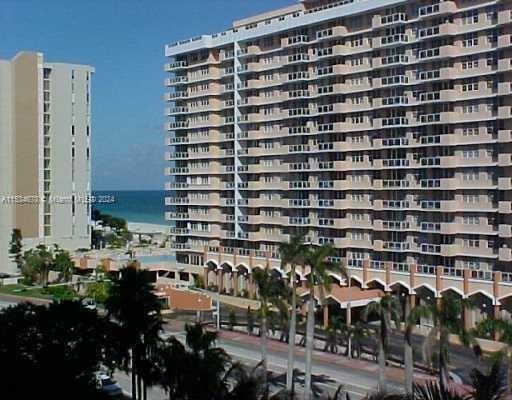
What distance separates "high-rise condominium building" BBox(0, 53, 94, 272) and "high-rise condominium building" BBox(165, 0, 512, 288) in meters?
16.5

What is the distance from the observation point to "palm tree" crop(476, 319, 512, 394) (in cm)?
3718

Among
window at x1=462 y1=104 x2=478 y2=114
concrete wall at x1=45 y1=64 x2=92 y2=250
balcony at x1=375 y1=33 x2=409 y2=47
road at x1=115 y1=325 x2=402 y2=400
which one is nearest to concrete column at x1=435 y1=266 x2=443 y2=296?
road at x1=115 y1=325 x2=402 y2=400

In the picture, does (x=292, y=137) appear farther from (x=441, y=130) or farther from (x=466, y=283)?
(x=466, y=283)

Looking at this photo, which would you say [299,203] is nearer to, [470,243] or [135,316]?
[470,243]

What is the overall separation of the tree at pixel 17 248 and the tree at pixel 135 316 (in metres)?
58.1

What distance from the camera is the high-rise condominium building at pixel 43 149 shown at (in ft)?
292

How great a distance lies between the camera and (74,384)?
91.0 feet

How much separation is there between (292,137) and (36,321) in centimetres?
4177

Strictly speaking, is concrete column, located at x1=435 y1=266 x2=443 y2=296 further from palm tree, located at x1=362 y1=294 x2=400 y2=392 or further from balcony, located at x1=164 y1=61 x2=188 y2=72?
balcony, located at x1=164 y1=61 x2=188 y2=72

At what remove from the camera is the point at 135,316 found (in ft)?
101

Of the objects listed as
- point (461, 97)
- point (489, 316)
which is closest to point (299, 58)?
point (461, 97)

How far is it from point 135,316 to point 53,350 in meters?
3.43

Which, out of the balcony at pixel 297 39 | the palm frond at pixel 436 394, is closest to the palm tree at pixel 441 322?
the palm frond at pixel 436 394

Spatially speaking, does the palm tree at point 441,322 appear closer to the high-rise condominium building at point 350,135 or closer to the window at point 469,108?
the high-rise condominium building at point 350,135
